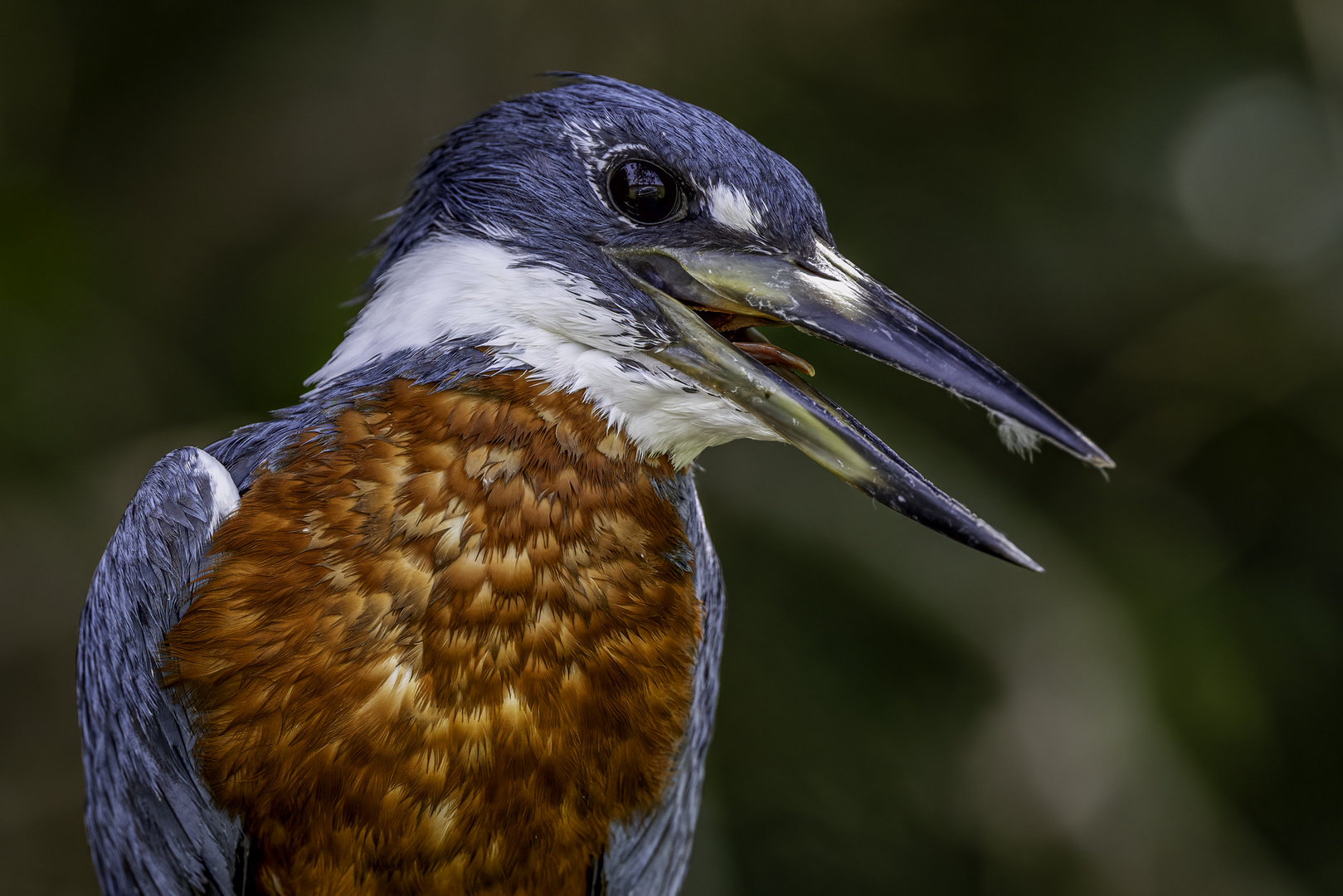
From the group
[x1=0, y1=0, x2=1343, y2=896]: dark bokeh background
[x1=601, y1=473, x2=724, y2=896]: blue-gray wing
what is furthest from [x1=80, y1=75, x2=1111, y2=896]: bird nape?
[x1=0, y1=0, x2=1343, y2=896]: dark bokeh background

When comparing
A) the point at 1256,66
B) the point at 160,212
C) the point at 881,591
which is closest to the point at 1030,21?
the point at 1256,66

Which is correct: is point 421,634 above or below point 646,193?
below

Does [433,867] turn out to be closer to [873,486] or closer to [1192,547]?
[873,486]

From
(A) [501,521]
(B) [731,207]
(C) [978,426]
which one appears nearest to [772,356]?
(B) [731,207]

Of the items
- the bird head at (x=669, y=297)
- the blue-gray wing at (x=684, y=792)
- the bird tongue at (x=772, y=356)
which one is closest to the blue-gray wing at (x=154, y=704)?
the bird head at (x=669, y=297)

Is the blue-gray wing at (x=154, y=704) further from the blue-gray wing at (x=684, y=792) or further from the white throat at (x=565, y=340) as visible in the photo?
the blue-gray wing at (x=684, y=792)

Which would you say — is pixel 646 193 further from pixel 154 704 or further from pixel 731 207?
pixel 154 704
